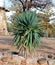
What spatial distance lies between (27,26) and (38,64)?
1.89 metres

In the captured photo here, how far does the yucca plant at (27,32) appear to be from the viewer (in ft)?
33.6

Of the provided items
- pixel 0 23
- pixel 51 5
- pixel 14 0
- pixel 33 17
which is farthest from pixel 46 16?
pixel 33 17

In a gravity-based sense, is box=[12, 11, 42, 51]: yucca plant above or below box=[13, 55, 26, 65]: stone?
above

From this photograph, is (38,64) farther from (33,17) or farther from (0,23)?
(0,23)

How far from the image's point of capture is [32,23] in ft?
33.8

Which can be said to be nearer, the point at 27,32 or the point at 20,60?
the point at 20,60

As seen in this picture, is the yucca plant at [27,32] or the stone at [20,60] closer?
the stone at [20,60]

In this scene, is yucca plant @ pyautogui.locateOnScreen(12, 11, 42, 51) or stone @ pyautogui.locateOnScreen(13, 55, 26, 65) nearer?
stone @ pyautogui.locateOnScreen(13, 55, 26, 65)

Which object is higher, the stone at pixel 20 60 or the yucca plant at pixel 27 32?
the yucca plant at pixel 27 32

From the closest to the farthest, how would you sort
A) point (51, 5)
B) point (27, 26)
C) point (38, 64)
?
point (38, 64) → point (27, 26) → point (51, 5)

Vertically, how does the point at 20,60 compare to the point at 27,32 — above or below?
below

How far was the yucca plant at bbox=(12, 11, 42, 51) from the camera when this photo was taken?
33.6 feet

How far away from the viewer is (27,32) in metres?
10.2

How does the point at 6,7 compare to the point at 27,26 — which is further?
the point at 6,7
